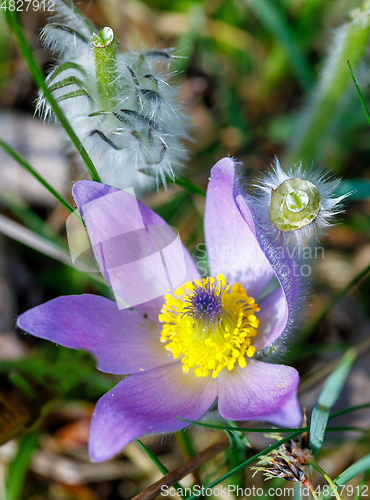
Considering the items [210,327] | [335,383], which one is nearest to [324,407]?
[335,383]

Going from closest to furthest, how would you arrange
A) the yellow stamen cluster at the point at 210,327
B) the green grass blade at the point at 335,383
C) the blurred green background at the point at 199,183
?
the green grass blade at the point at 335,383 → the yellow stamen cluster at the point at 210,327 → the blurred green background at the point at 199,183

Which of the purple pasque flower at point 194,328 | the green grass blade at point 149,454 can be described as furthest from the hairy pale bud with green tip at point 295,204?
the green grass blade at point 149,454

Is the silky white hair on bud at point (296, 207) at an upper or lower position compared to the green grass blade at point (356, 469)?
upper

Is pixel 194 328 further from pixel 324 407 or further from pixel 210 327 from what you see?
pixel 324 407

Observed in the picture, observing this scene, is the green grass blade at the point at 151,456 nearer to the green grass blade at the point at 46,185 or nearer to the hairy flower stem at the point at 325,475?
the hairy flower stem at the point at 325,475

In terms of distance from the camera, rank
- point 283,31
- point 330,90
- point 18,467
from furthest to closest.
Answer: point 283,31
point 330,90
point 18,467
